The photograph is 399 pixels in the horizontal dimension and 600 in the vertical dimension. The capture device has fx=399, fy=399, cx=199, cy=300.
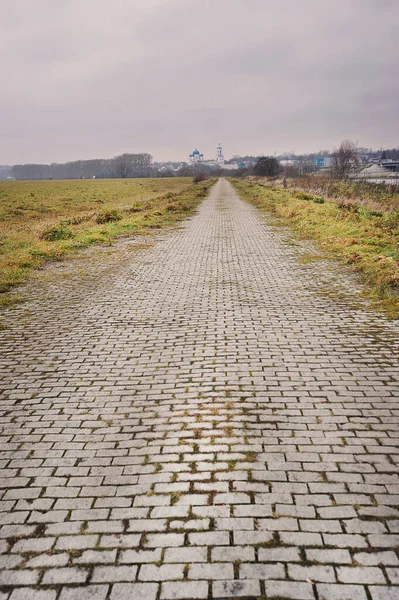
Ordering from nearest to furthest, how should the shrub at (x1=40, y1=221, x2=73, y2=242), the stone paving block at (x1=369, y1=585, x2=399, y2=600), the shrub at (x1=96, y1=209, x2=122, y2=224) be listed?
the stone paving block at (x1=369, y1=585, x2=399, y2=600), the shrub at (x1=40, y1=221, x2=73, y2=242), the shrub at (x1=96, y1=209, x2=122, y2=224)

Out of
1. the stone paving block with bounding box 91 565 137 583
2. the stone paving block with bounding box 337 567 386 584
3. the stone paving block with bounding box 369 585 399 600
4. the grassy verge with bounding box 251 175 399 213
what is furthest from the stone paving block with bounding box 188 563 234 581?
the grassy verge with bounding box 251 175 399 213

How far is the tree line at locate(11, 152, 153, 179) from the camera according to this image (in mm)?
156375

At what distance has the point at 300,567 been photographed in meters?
2.79

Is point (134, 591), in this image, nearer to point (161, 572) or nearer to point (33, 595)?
point (161, 572)

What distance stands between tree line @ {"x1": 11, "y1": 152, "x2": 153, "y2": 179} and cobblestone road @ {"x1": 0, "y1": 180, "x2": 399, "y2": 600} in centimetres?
15356

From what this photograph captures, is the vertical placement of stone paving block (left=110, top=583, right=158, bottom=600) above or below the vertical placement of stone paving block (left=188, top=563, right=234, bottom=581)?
below

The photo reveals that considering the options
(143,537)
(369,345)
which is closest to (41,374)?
(143,537)

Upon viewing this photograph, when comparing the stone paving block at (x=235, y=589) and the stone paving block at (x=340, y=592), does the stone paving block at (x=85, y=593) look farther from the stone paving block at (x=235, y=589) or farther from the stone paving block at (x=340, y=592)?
the stone paving block at (x=340, y=592)

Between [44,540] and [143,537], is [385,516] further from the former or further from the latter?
[44,540]

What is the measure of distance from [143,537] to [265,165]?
72.9m

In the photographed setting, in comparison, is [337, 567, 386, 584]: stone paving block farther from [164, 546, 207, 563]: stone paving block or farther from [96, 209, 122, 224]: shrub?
[96, 209, 122, 224]: shrub

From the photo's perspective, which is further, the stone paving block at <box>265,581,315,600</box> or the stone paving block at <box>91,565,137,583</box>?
the stone paving block at <box>91,565,137,583</box>

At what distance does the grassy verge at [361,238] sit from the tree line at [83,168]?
141m

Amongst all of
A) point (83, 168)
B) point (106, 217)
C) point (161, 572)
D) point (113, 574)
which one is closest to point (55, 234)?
point (106, 217)
